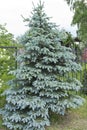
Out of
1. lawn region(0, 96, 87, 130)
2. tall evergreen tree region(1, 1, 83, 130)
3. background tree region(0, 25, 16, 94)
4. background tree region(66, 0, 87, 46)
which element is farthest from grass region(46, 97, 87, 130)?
background tree region(66, 0, 87, 46)

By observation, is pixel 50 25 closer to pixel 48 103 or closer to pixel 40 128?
pixel 48 103

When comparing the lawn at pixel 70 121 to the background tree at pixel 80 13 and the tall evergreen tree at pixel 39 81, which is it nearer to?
the tall evergreen tree at pixel 39 81

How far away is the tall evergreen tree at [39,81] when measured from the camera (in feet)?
20.6

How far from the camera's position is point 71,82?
6.70 meters

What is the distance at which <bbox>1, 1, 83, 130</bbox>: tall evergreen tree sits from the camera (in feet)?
20.6

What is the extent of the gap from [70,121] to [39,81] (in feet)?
3.68

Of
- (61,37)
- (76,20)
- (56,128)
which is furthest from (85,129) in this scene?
(76,20)

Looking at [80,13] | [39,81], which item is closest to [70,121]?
[39,81]

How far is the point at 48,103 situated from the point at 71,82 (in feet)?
2.16

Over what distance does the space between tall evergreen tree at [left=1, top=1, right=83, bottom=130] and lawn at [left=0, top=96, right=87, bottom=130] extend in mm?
237

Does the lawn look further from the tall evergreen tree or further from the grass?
the tall evergreen tree

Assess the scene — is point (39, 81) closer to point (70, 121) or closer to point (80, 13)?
point (70, 121)

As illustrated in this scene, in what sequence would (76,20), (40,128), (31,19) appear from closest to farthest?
1. (40,128)
2. (31,19)
3. (76,20)

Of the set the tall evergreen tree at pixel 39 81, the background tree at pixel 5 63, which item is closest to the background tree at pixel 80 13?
the background tree at pixel 5 63
